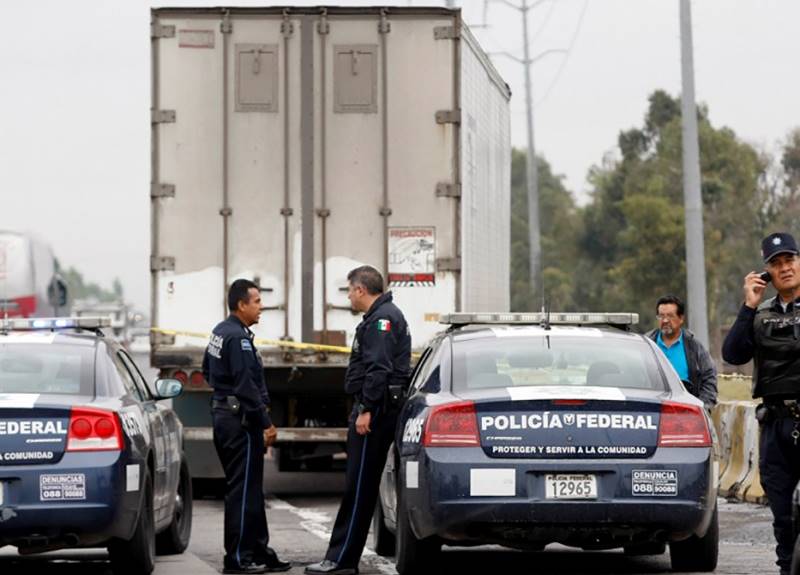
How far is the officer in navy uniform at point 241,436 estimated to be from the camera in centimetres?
1213

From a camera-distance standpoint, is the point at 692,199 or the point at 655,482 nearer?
the point at 655,482

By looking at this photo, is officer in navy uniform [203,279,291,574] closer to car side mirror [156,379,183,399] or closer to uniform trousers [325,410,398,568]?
car side mirror [156,379,183,399]

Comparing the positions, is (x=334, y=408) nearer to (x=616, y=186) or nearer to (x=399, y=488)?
(x=399, y=488)

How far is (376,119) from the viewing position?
58.9 ft

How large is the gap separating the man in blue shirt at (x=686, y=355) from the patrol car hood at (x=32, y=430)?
4590 millimetres

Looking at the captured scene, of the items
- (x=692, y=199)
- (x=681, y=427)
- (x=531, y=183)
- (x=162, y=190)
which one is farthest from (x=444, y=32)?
(x=531, y=183)

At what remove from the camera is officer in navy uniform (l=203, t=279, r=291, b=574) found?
12.1m

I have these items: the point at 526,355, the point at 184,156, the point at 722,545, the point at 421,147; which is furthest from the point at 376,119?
the point at 526,355

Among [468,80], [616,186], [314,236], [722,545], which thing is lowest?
[722,545]

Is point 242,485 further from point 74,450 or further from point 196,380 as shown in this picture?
point 196,380

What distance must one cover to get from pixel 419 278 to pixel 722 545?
4.82 m

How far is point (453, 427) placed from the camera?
10.6m

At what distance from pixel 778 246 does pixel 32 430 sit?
3891 mm

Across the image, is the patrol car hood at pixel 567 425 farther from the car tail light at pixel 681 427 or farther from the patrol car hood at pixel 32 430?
the patrol car hood at pixel 32 430
